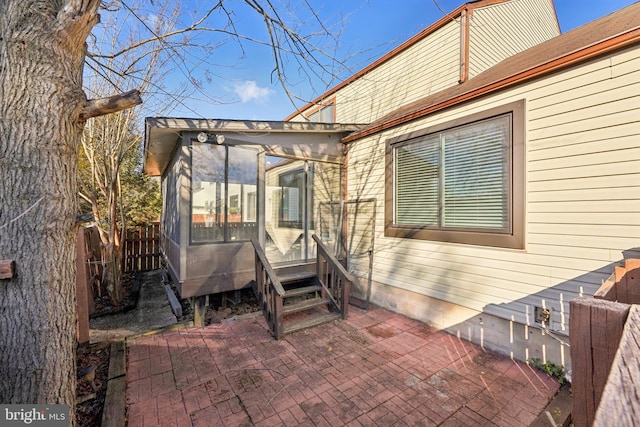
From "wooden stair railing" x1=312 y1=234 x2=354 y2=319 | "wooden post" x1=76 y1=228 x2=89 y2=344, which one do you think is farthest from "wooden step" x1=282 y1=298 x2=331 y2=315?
"wooden post" x1=76 y1=228 x2=89 y2=344

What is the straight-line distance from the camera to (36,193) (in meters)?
1.72

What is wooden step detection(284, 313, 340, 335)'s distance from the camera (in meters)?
3.96

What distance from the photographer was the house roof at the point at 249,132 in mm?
4062

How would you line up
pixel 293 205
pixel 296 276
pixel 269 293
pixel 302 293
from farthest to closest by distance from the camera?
1. pixel 293 205
2. pixel 296 276
3. pixel 302 293
4. pixel 269 293

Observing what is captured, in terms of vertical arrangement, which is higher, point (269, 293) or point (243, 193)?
point (243, 193)

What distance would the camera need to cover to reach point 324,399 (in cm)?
260

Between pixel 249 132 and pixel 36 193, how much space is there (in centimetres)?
318

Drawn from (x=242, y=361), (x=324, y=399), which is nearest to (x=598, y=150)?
(x=324, y=399)

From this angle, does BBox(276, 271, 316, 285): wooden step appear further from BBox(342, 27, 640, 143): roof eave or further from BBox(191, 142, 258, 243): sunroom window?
BBox(342, 27, 640, 143): roof eave

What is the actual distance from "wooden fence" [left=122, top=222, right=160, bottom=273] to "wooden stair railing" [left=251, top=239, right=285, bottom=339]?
234 inches

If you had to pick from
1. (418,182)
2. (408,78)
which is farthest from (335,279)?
(408,78)

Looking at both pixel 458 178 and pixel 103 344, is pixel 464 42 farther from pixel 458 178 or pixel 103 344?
pixel 103 344

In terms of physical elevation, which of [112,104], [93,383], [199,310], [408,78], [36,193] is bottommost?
[93,383]

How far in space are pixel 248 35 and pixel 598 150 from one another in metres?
3.91
